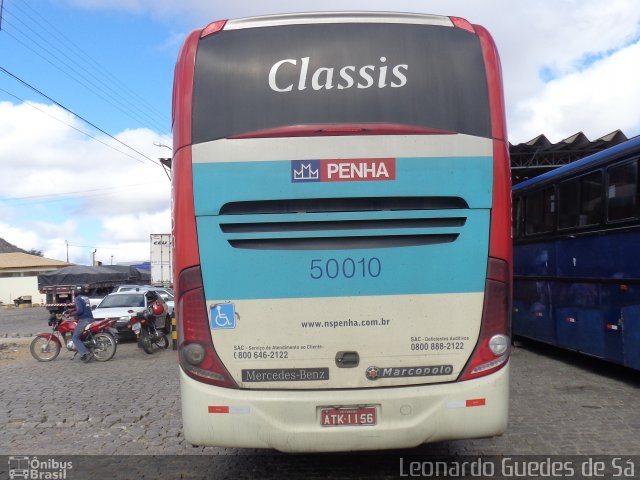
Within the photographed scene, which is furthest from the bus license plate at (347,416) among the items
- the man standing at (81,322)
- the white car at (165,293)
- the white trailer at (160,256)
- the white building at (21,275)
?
the white building at (21,275)

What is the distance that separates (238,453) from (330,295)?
2523mm

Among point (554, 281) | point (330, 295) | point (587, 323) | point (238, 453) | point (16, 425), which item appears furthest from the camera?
point (554, 281)

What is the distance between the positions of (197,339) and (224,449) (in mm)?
2296

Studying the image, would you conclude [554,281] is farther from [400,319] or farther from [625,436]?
[400,319]

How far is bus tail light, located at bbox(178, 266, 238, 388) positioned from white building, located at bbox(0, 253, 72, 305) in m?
54.0

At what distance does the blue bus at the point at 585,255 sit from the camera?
323 inches

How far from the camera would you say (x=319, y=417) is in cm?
412

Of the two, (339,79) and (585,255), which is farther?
(585,255)

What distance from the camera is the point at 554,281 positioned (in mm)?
10508

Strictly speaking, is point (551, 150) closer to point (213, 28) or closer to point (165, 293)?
point (165, 293)

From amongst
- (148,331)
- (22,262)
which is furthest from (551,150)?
(22,262)

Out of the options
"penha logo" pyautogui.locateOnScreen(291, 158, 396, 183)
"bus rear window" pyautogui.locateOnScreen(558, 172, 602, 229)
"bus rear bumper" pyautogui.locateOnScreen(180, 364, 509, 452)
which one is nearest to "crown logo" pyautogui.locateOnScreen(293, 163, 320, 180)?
"penha logo" pyautogui.locateOnScreen(291, 158, 396, 183)

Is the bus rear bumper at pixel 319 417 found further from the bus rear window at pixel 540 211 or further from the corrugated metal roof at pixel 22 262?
the corrugated metal roof at pixel 22 262

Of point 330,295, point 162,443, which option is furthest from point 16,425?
point 330,295
